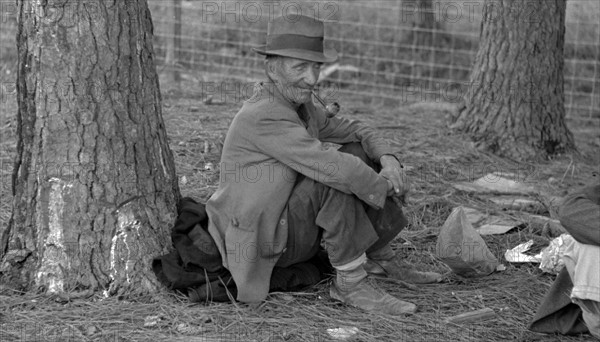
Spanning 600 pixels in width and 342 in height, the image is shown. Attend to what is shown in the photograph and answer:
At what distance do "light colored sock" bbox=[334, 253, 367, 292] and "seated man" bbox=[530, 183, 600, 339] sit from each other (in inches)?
30.7

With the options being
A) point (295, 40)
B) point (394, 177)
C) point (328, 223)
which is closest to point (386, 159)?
point (394, 177)

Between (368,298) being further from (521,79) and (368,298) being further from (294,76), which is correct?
(521,79)

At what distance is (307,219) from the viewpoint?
3.87 meters

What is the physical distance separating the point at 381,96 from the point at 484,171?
9.58 feet

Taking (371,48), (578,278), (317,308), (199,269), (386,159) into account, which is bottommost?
(317,308)

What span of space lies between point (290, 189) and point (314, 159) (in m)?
0.22

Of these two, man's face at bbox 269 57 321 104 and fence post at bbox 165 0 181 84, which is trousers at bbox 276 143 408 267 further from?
fence post at bbox 165 0 181 84

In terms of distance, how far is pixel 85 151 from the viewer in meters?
3.83

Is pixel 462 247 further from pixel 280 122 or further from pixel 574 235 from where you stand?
pixel 280 122

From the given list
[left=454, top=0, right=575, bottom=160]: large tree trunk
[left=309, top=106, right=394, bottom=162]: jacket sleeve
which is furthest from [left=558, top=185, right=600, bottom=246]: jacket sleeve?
[left=454, top=0, right=575, bottom=160]: large tree trunk

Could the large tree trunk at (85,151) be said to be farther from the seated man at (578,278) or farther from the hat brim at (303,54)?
the seated man at (578,278)

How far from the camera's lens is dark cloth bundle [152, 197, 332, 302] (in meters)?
3.89

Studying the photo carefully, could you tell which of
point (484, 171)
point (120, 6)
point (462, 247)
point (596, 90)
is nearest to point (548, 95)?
point (484, 171)

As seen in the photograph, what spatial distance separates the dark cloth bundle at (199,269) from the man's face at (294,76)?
2.40 ft
